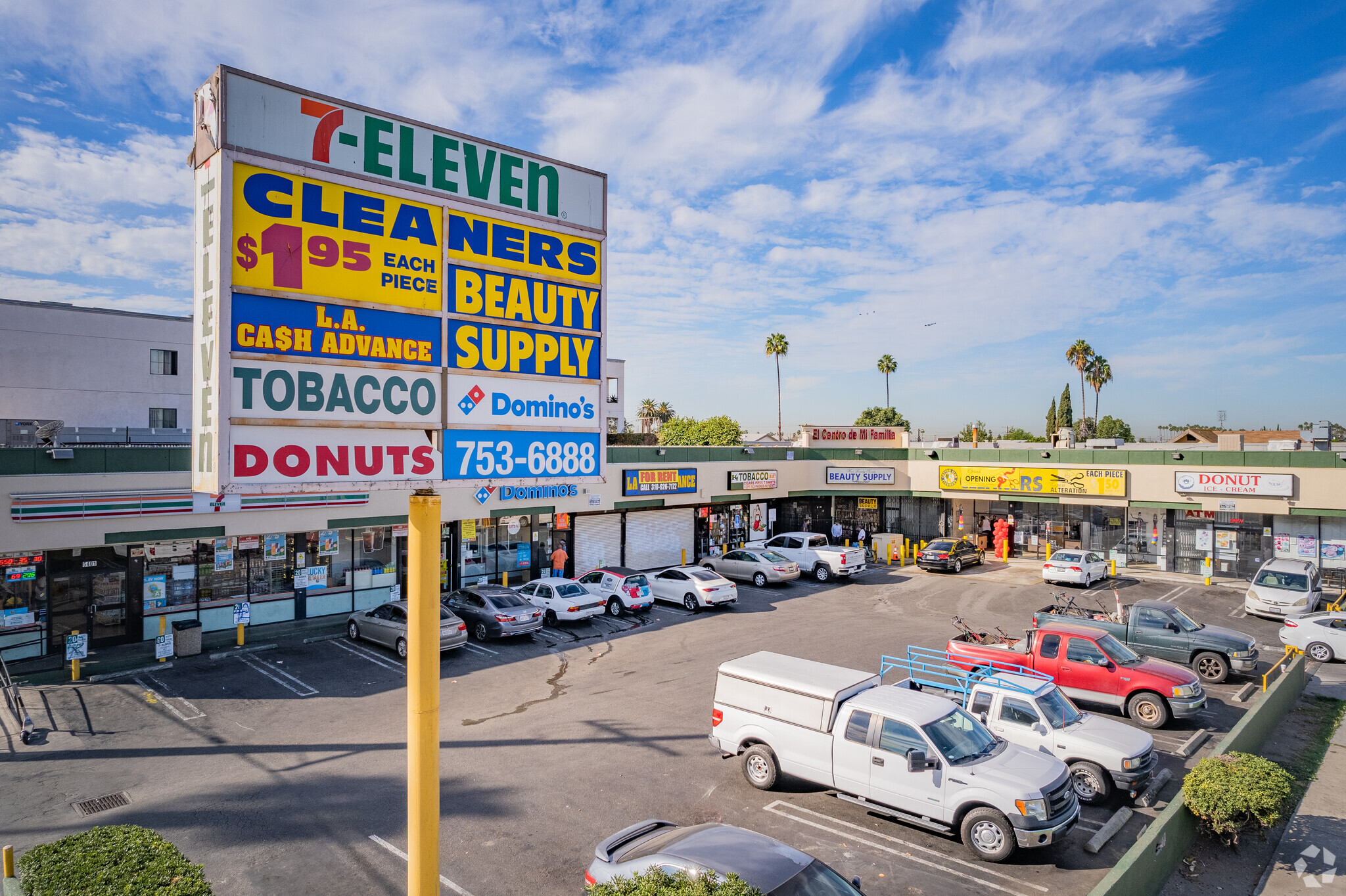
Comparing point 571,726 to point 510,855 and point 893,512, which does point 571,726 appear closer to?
point 510,855

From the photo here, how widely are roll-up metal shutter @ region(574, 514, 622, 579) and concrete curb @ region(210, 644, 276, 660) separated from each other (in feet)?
38.4

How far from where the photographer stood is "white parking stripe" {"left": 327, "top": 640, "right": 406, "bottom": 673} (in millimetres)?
19250

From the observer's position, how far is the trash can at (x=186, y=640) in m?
19.5

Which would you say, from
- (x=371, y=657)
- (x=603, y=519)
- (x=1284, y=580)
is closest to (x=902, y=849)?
(x=371, y=657)

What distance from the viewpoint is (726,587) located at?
26031 mm

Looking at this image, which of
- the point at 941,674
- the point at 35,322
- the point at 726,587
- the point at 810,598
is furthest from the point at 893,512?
the point at 35,322

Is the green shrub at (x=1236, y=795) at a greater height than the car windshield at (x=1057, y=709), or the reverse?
the car windshield at (x=1057, y=709)

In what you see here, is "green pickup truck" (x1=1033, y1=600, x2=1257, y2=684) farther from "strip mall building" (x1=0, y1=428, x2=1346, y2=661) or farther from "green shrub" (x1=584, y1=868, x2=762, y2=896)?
"strip mall building" (x1=0, y1=428, x2=1346, y2=661)

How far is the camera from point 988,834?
9.88m

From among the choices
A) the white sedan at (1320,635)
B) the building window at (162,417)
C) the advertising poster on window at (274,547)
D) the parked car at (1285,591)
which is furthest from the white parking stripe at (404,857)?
the building window at (162,417)

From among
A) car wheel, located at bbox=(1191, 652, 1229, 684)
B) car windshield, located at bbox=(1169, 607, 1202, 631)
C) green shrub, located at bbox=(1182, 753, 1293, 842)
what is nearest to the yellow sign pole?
green shrub, located at bbox=(1182, 753, 1293, 842)

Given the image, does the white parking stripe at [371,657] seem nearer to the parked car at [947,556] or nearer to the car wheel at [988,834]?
the car wheel at [988,834]

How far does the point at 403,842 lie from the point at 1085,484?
32.1 m

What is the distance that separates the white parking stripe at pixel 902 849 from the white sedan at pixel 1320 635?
1590 centimetres
